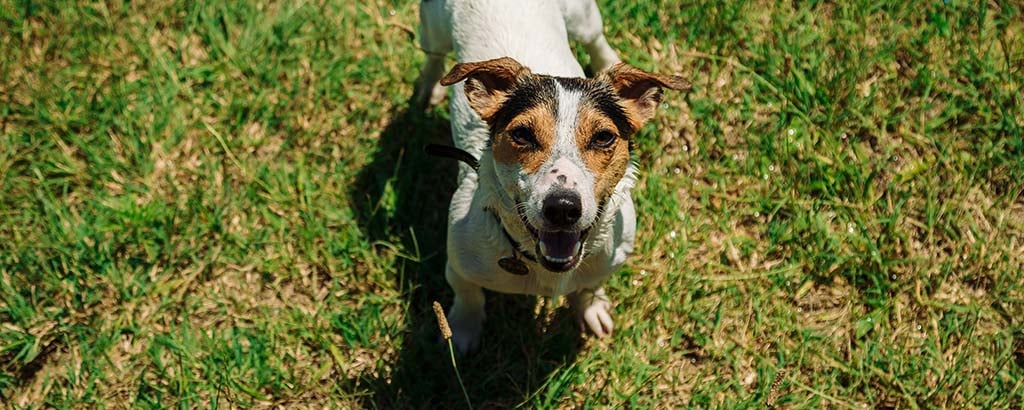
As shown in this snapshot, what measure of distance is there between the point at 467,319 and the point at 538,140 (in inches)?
64.0

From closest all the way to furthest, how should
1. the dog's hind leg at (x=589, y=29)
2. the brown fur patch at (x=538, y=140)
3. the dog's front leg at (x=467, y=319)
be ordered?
the brown fur patch at (x=538, y=140) → the dog's front leg at (x=467, y=319) → the dog's hind leg at (x=589, y=29)

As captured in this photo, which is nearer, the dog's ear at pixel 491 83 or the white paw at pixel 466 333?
the dog's ear at pixel 491 83

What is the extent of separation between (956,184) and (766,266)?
1.26 meters

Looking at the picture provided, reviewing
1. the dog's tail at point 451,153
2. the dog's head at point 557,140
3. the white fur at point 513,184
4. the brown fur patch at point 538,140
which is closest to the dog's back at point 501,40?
the white fur at point 513,184

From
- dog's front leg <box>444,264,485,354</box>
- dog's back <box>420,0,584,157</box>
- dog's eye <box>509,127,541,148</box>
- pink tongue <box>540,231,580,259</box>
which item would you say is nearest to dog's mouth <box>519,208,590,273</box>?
pink tongue <box>540,231,580,259</box>

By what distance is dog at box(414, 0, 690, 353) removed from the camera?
3.52 m

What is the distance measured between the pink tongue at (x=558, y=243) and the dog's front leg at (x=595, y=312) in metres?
1.20

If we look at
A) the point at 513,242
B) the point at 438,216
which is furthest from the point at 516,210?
the point at 438,216

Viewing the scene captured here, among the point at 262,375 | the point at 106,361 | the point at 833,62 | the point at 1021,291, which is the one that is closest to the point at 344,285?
the point at 262,375

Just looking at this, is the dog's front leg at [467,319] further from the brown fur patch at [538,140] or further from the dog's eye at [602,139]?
the dog's eye at [602,139]

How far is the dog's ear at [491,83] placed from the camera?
3.76 m

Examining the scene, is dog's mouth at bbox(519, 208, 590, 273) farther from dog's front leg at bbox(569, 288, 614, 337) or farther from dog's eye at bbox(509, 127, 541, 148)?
dog's front leg at bbox(569, 288, 614, 337)

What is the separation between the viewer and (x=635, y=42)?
590 cm

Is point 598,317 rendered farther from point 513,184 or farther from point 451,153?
point 513,184
